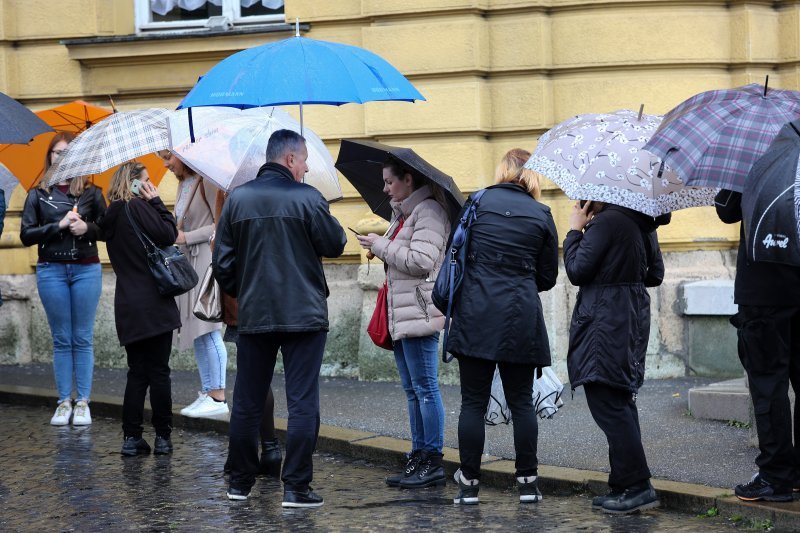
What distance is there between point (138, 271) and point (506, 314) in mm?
2585

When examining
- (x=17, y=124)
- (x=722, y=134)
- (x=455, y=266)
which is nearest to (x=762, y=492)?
(x=722, y=134)

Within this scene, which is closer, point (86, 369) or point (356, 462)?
point (356, 462)

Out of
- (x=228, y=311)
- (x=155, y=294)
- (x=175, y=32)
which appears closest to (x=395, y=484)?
(x=228, y=311)

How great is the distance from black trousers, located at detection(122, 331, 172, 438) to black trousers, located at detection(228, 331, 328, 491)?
1.37 metres

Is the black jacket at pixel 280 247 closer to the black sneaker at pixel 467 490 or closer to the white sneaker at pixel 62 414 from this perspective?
the black sneaker at pixel 467 490

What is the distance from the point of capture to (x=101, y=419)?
361 inches

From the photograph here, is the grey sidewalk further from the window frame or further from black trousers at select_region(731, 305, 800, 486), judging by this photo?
the window frame

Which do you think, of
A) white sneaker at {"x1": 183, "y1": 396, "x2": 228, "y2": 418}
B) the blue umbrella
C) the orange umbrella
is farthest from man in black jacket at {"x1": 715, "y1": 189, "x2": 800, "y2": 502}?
the orange umbrella

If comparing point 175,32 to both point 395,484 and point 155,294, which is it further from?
point 395,484

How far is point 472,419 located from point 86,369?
11.8 feet

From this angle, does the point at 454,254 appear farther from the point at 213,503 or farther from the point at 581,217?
the point at 213,503

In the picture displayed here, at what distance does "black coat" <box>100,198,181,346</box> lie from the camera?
7.59 meters

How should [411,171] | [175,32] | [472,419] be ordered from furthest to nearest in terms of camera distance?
[175,32] → [411,171] → [472,419]

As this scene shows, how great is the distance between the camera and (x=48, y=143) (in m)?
9.03
